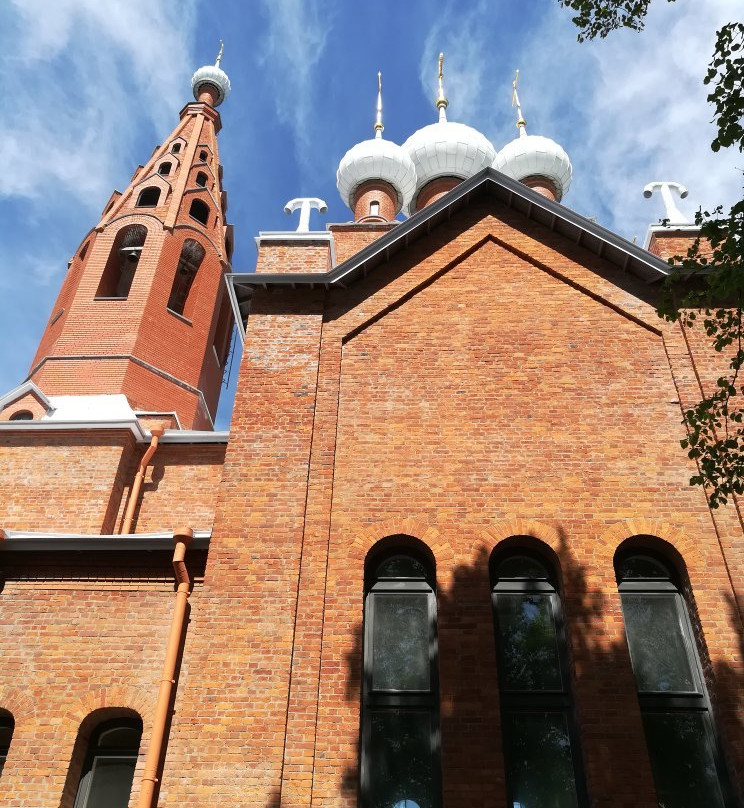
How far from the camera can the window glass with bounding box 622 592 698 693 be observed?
7875mm

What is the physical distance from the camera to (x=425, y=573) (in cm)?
866

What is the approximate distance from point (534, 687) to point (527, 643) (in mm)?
434

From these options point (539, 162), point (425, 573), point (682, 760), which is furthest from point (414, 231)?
point (539, 162)

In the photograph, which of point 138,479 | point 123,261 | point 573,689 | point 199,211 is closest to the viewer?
point 573,689

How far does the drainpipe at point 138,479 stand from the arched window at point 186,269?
22.6 ft

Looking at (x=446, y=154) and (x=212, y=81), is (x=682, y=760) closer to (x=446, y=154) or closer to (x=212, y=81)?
(x=446, y=154)

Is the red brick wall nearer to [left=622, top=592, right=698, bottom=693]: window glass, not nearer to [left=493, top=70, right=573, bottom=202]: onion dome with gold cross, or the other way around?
[left=622, top=592, right=698, bottom=693]: window glass

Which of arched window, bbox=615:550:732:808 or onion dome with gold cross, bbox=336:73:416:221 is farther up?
onion dome with gold cross, bbox=336:73:416:221

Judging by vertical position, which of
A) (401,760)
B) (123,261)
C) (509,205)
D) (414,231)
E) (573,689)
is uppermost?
(123,261)

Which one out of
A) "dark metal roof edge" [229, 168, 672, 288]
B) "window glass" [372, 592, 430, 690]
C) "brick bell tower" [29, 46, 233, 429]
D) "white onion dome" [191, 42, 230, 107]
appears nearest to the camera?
"window glass" [372, 592, 430, 690]

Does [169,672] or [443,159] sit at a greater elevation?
[443,159]

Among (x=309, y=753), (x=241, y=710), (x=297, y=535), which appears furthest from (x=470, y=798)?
(x=297, y=535)

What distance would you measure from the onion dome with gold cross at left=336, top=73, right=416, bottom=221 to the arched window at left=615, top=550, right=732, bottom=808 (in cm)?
1404

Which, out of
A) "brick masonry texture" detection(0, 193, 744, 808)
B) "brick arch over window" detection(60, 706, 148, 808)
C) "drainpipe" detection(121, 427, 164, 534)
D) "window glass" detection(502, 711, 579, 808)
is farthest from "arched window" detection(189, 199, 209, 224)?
"window glass" detection(502, 711, 579, 808)
